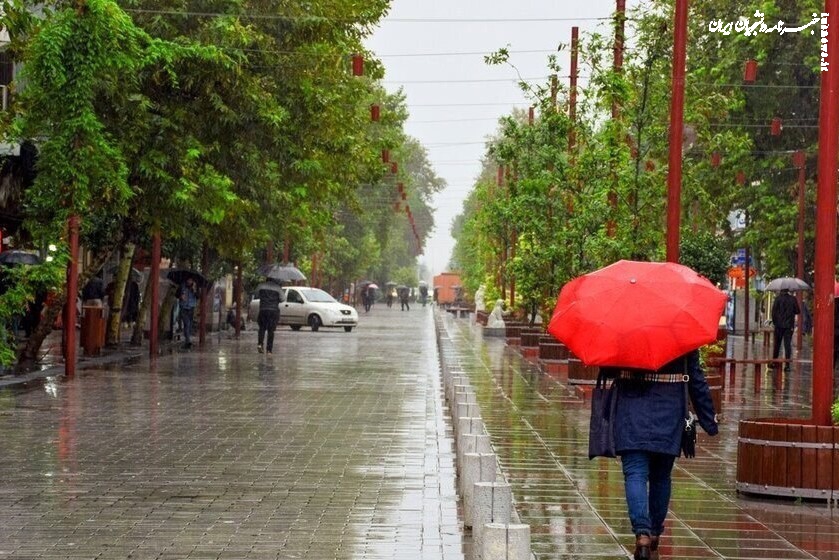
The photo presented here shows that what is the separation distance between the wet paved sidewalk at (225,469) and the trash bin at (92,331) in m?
5.54

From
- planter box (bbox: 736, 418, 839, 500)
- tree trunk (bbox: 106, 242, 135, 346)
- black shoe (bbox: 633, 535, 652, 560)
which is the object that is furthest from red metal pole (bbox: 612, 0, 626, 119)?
black shoe (bbox: 633, 535, 652, 560)

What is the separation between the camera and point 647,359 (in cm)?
955

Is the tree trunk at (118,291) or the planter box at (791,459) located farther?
the tree trunk at (118,291)

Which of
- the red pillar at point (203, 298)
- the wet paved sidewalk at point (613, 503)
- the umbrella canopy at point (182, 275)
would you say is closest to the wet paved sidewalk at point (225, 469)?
the wet paved sidewalk at point (613, 503)

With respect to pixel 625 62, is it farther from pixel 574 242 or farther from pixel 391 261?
pixel 391 261

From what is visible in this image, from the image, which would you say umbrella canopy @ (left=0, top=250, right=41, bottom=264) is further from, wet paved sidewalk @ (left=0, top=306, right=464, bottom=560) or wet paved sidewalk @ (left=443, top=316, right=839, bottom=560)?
wet paved sidewalk @ (left=443, top=316, right=839, bottom=560)

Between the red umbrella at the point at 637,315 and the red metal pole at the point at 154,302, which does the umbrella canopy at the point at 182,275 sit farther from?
the red umbrella at the point at 637,315

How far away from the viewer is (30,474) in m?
13.5

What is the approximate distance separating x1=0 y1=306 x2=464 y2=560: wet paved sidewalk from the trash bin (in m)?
5.54

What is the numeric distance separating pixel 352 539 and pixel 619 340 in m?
2.14

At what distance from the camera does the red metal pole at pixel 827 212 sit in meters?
12.9

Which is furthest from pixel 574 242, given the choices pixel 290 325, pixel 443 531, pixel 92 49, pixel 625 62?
pixel 290 325

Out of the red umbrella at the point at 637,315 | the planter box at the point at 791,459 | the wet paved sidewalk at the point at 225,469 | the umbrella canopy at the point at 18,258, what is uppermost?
the umbrella canopy at the point at 18,258

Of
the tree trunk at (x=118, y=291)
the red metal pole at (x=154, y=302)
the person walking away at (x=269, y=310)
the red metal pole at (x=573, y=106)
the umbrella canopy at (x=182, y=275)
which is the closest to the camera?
the red metal pole at (x=573, y=106)
